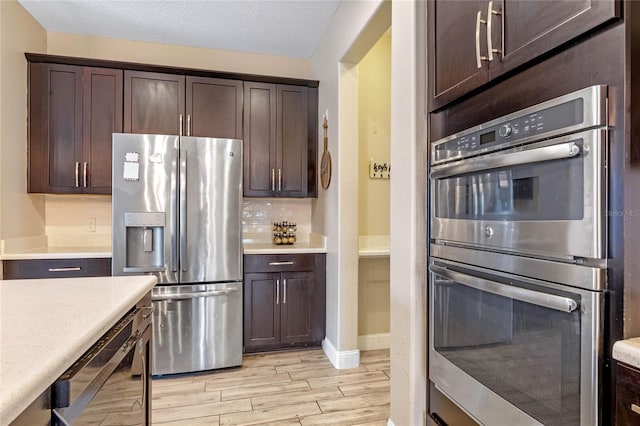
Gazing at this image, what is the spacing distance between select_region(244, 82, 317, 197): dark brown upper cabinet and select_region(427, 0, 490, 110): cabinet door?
2030 mm

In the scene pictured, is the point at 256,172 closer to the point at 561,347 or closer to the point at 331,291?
the point at 331,291

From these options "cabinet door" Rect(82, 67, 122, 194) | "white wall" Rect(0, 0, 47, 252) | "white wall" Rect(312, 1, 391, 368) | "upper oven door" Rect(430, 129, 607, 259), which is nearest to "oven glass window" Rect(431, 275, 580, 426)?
"upper oven door" Rect(430, 129, 607, 259)

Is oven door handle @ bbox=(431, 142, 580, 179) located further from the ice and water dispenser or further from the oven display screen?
the ice and water dispenser

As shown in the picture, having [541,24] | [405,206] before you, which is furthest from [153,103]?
[541,24]

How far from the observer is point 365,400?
233cm

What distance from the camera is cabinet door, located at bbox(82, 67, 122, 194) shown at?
3.05m

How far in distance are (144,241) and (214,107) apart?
4.56 feet

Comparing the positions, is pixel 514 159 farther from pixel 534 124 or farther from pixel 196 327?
pixel 196 327

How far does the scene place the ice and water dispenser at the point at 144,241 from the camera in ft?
8.69

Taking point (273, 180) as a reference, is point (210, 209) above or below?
below

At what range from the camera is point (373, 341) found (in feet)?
10.6

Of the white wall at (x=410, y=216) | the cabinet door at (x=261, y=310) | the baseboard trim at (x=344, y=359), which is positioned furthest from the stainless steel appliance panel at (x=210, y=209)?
the white wall at (x=410, y=216)

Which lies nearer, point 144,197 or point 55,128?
point 144,197

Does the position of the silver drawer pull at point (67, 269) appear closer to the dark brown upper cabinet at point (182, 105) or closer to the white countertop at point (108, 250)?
the white countertop at point (108, 250)
